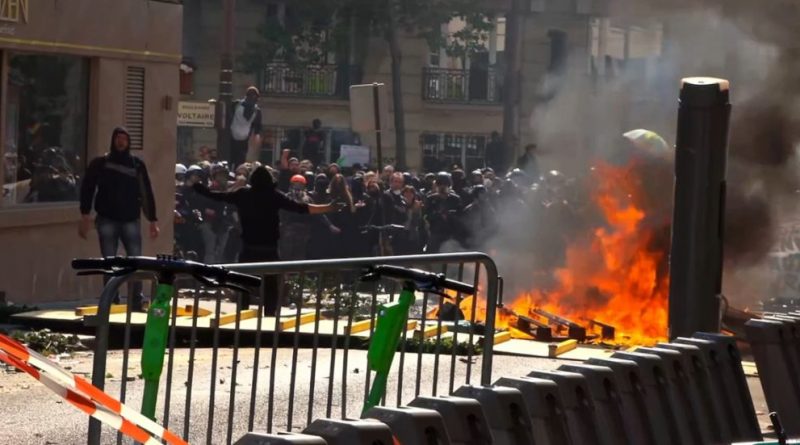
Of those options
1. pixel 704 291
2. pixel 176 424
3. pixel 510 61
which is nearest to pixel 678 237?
pixel 704 291

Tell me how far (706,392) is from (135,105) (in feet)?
40.1

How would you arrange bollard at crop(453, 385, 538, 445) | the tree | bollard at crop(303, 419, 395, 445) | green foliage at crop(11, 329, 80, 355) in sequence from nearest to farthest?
bollard at crop(303, 419, 395, 445)
bollard at crop(453, 385, 538, 445)
green foliage at crop(11, 329, 80, 355)
the tree

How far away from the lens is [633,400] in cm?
735

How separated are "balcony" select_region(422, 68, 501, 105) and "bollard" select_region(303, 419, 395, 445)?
4311 cm

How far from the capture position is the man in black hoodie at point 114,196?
55.9ft

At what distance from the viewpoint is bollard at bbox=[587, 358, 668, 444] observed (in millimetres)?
7285

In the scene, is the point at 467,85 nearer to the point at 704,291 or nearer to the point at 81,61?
the point at 81,61

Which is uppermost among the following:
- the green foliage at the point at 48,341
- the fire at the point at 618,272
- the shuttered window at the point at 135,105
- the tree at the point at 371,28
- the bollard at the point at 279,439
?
the tree at the point at 371,28

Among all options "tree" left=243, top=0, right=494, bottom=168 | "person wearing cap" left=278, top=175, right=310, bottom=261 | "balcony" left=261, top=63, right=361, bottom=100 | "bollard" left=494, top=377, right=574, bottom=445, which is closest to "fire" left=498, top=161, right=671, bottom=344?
"person wearing cap" left=278, top=175, right=310, bottom=261

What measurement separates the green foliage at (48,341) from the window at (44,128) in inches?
145

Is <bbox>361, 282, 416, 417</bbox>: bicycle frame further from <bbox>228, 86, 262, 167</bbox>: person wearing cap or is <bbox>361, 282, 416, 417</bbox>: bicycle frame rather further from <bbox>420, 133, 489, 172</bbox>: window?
<bbox>420, 133, 489, 172</bbox>: window

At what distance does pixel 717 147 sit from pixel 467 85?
38997 millimetres

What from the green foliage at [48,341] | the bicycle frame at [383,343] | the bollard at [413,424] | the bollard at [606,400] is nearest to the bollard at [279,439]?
the bollard at [413,424]

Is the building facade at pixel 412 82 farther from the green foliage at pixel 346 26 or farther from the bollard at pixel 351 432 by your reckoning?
the bollard at pixel 351 432
